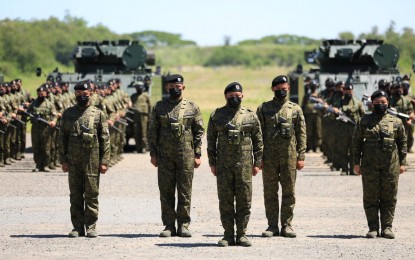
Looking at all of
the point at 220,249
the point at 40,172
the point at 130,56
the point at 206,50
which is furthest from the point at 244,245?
the point at 206,50

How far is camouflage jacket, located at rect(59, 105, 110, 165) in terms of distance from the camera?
15094 millimetres

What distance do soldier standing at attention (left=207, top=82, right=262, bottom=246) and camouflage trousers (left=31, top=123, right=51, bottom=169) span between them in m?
11.3

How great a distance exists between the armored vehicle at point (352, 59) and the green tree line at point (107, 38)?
787cm

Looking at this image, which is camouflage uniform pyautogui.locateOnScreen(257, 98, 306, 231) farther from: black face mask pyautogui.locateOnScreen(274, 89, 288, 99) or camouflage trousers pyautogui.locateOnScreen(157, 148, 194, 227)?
camouflage trousers pyautogui.locateOnScreen(157, 148, 194, 227)

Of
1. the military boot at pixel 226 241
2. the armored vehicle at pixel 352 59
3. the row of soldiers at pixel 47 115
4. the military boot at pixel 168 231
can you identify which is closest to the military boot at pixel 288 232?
the military boot at pixel 226 241

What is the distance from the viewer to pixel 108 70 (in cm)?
3809

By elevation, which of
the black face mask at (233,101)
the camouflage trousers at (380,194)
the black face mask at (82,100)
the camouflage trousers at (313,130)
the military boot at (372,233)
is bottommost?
the camouflage trousers at (313,130)

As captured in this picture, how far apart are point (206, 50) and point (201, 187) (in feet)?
414

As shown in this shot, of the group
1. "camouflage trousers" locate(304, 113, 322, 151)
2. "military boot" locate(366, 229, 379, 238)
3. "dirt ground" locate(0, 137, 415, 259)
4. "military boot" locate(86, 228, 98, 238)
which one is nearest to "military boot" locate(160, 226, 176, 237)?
"dirt ground" locate(0, 137, 415, 259)

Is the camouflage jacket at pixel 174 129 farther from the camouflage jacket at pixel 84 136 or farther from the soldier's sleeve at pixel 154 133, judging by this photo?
the camouflage jacket at pixel 84 136

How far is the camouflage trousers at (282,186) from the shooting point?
15055 millimetres

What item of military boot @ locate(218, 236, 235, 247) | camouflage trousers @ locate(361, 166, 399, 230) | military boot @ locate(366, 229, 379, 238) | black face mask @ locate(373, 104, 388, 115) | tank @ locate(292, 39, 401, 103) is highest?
black face mask @ locate(373, 104, 388, 115)

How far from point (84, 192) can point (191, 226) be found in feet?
5.27

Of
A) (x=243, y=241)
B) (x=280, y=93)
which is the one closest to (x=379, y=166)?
(x=280, y=93)
